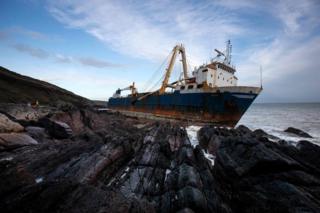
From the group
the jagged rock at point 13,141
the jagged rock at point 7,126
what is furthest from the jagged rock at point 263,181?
the jagged rock at point 7,126

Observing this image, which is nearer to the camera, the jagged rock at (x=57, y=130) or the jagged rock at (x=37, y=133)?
the jagged rock at (x=37, y=133)

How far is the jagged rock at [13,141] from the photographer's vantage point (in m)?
6.92

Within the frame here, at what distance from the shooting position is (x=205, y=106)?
809 inches

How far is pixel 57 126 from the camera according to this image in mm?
9938

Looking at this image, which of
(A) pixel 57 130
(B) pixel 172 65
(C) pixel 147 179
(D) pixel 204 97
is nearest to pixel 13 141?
(A) pixel 57 130

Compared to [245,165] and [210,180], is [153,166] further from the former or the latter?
[245,165]

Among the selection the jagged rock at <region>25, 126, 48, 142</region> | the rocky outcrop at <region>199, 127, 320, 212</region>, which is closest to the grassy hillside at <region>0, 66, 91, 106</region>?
the jagged rock at <region>25, 126, 48, 142</region>

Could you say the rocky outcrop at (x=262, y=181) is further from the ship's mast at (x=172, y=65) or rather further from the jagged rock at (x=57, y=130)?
the ship's mast at (x=172, y=65)

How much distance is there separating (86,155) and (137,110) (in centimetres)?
2803

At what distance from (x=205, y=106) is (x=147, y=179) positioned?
16.8 m

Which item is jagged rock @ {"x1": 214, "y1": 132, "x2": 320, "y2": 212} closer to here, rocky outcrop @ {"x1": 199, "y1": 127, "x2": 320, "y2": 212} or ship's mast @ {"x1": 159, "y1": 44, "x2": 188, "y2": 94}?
rocky outcrop @ {"x1": 199, "y1": 127, "x2": 320, "y2": 212}

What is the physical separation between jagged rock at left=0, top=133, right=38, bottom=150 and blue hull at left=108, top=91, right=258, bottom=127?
1776cm

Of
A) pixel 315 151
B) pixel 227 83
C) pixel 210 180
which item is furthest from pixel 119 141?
pixel 227 83

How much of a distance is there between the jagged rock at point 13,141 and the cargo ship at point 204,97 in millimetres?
17687
